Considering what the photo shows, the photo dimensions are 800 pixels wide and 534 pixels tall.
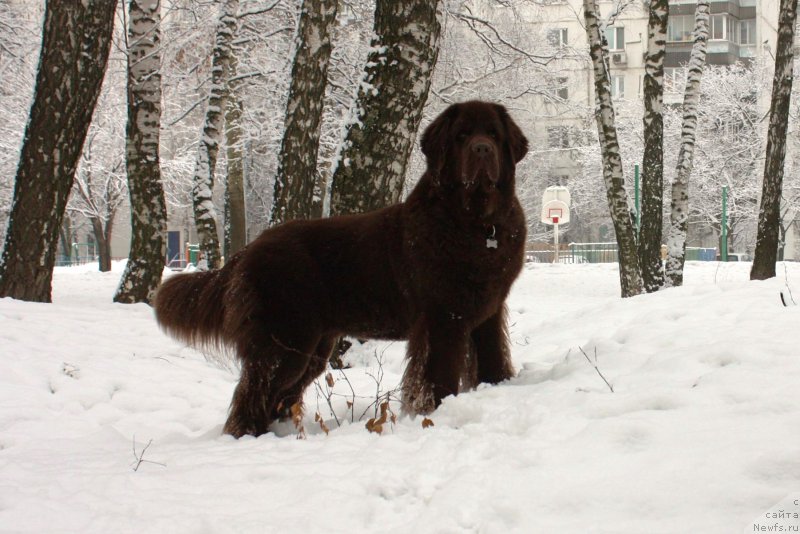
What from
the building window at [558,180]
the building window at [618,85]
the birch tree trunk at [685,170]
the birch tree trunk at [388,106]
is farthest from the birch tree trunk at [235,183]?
the building window at [618,85]

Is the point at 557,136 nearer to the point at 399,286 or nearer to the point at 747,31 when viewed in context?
the point at 747,31

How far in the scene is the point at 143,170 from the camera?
378 inches

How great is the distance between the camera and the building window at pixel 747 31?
41.3 m

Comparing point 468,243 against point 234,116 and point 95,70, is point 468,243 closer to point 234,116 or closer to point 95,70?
point 95,70

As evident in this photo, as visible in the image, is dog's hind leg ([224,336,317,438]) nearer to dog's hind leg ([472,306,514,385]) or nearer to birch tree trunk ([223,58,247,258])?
dog's hind leg ([472,306,514,385])

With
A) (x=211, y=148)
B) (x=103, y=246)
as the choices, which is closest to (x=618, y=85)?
(x=103, y=246)

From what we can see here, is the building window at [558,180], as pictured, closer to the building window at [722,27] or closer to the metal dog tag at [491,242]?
the building window at [722,27]

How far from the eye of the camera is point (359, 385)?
587 centimetres

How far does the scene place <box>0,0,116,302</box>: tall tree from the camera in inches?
273

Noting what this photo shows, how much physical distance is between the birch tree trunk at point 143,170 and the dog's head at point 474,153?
259 inches

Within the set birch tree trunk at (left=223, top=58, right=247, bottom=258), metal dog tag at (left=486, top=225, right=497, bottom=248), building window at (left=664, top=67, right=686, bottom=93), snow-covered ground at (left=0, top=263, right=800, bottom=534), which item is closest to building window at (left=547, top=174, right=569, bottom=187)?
building window at (left=664, top=67, right=686, bottom=93)

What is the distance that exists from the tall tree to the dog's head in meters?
4.71

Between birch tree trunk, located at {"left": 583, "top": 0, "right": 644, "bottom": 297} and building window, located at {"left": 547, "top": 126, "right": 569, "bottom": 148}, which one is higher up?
building window, located at {"left": 547, "top": 126, "right": 569, "bottom": 148}

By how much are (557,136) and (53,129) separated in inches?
1128
